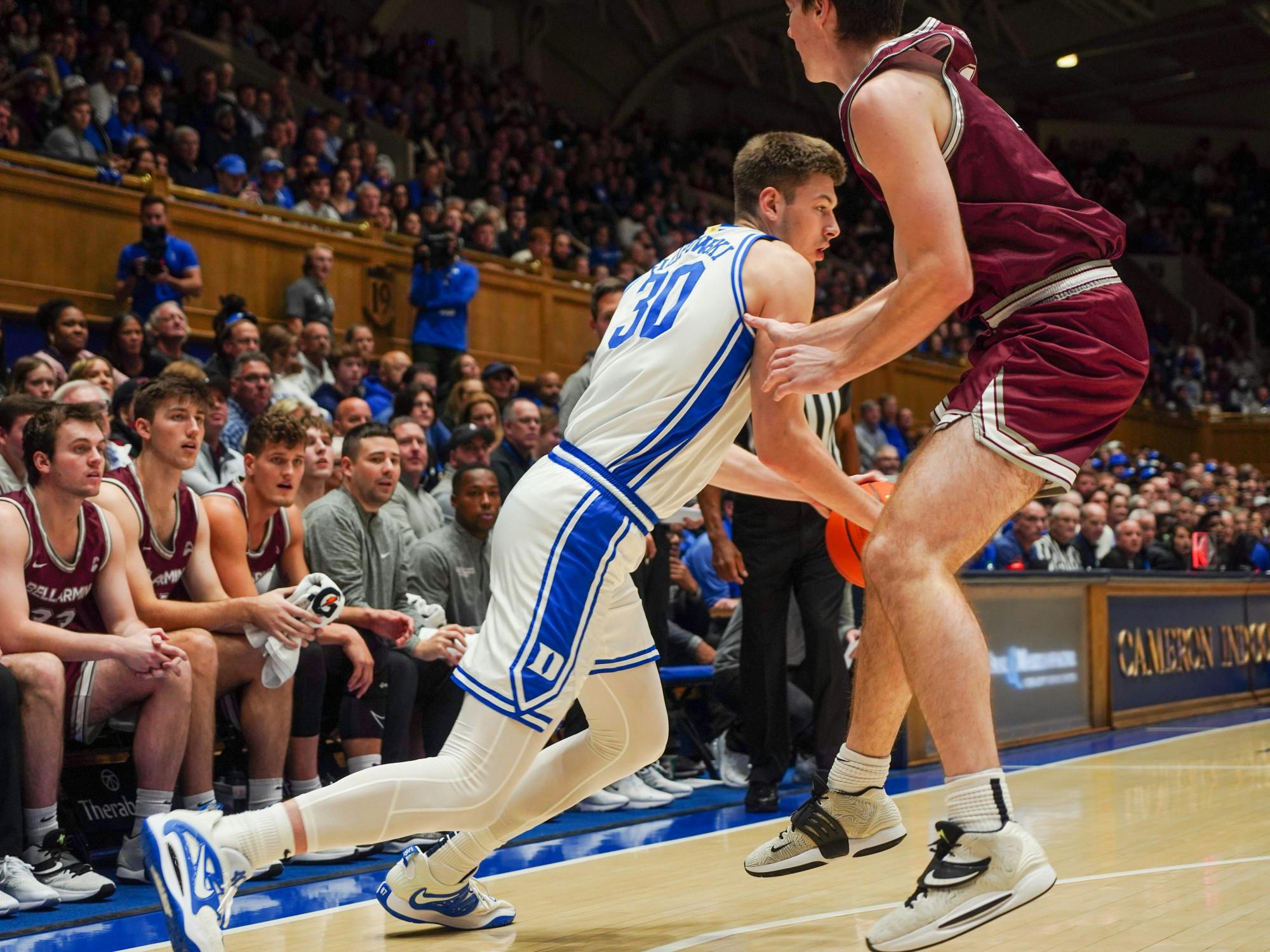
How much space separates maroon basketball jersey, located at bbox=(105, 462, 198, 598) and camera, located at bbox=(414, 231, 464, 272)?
21.9 ft

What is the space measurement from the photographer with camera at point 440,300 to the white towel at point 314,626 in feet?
21.5

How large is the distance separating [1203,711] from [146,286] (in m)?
8.38

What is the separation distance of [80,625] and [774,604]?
288 cm

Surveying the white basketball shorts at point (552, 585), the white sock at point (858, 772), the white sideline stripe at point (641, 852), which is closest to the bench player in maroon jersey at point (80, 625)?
the white sideline stripe at point (641, 852)

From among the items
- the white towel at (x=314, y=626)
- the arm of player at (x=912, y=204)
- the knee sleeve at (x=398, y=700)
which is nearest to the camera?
the arm of player at (x=912, y=204)

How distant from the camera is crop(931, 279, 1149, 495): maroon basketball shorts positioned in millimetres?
2770

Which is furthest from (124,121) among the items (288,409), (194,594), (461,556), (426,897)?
(426,897)

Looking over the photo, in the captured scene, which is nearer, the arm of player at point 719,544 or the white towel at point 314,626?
the white towel at point 314,626

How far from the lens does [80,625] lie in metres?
4.57

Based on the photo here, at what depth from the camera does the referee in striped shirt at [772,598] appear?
5879 millimetres

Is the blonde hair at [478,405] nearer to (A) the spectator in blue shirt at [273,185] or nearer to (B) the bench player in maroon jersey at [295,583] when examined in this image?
(B) the bench player in maroon jersey at [295,583]

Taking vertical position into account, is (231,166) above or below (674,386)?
above

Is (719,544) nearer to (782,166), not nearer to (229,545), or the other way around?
(229,545)

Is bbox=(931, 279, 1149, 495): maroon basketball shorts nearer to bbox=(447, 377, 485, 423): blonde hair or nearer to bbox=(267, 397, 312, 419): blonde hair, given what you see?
bbox=(267, 397, 312, 419): blonde hair
